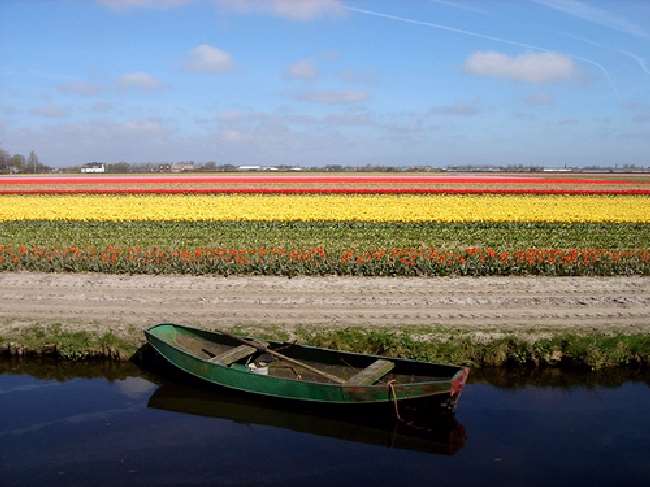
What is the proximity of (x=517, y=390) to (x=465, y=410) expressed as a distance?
1718 millimetres

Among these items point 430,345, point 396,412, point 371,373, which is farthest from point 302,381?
point 430,345

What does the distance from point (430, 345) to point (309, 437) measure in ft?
13.7

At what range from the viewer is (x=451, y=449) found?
456 inches

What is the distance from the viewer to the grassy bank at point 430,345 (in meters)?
15.0

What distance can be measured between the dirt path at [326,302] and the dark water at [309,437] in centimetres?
268

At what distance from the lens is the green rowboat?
467 inches

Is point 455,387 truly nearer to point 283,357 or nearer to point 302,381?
point 302,381

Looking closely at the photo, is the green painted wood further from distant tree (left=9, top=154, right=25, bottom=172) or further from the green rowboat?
distant tree (left=9, top=154, right=25, bottom=172)

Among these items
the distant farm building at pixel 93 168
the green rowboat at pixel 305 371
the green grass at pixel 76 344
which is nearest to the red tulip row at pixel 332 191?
the green grass at pixel 76 344

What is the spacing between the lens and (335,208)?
134 ft

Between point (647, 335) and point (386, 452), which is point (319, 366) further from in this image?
point (647, 335)

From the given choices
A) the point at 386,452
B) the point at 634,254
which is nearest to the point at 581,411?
the point at 386,452

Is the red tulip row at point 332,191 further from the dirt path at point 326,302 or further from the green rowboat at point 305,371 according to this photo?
the green rowboat at point 305,371

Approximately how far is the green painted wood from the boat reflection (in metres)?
0.43
